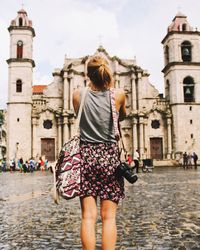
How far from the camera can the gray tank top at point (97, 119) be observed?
3.09 metres

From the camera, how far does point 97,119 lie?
3109 mm

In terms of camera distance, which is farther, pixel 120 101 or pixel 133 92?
pixel 133 92

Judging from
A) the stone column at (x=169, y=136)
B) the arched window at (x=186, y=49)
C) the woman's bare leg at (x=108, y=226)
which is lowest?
the woman's bare leg at (x=108, y=226)

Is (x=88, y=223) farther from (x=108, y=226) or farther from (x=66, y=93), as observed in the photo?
(x=66, y=93)

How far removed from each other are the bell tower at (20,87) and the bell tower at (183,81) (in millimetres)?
16334

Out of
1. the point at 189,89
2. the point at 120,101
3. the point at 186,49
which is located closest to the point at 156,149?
the point at 189,89

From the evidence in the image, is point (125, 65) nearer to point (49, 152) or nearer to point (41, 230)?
point (49, 152)

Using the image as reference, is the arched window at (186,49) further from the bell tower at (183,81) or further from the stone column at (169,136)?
the stone column at (169,136)

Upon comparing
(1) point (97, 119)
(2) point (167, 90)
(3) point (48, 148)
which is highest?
(2) point (167, 90)

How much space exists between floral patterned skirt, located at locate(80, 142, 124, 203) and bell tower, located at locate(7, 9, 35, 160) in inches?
1447

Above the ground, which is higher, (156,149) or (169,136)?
(169,136)

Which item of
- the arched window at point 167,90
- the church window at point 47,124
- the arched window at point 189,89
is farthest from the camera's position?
the arched window at point 167,90

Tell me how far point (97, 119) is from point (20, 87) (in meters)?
38.9

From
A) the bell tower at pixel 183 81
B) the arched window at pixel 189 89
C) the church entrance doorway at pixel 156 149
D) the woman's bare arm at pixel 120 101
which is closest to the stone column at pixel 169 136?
the bell tower at pixel 183 81
